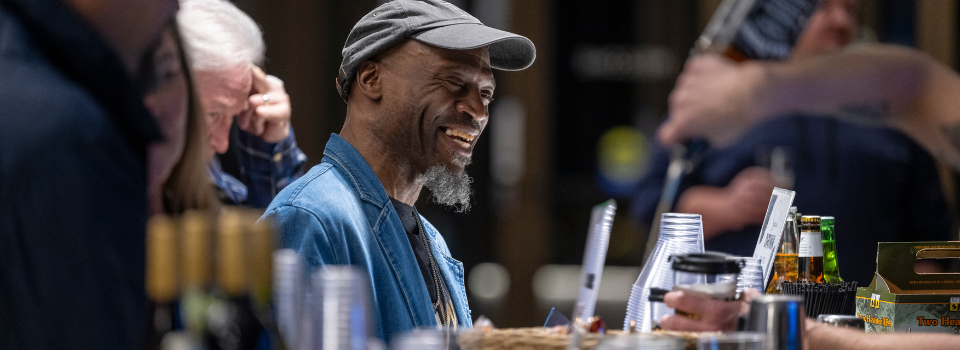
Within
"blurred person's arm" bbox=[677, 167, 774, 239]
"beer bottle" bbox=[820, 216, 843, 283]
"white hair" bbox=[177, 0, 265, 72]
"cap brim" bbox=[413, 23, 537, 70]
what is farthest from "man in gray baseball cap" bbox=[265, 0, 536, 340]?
"beer bottle" bbox=[820, 216, 843, 283]

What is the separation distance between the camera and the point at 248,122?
2.00 metres

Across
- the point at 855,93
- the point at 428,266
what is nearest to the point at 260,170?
the point at 428,266

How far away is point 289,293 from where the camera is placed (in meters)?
0.63

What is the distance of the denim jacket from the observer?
1298 millimetres

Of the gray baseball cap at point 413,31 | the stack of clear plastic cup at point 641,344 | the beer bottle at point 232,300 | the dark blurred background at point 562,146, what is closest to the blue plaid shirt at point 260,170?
the gray baseball cap at point 413,31

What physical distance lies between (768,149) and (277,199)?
1.71 metres

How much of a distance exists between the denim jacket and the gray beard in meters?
0.16

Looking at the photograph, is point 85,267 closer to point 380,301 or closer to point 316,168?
point 380,301

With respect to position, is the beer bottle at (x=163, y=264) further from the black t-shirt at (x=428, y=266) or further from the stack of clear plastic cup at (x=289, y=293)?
the black t-shirt at (x=428, y=266)

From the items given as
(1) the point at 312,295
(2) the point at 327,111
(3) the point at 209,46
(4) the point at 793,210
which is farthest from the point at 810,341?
(2) the point at 327,111

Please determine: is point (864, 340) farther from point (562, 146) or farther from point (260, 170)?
point (562, 146)

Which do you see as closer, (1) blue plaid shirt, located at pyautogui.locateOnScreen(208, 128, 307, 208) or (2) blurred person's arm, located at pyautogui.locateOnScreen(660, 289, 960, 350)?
(2) blurred person's arm, located at pyautogui.locateOnScreen(660, 289, 960, 350)

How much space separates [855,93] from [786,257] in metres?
0.70

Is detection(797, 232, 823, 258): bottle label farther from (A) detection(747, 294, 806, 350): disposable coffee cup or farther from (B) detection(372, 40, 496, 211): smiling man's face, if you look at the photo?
(B) detection(372, 40, 496, 211): smiling man's face
